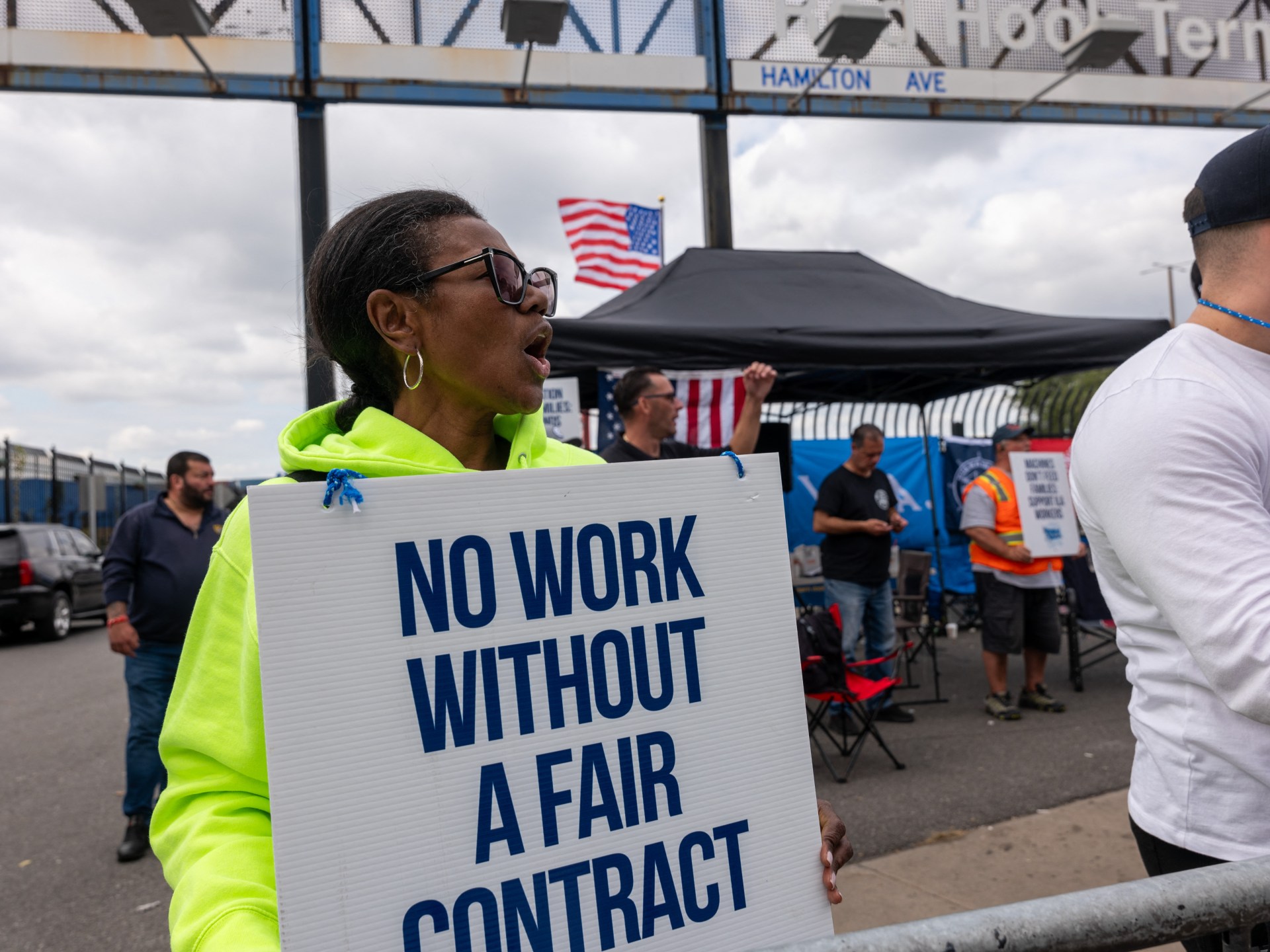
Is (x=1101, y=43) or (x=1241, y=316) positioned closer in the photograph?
(x=1241, y=316)

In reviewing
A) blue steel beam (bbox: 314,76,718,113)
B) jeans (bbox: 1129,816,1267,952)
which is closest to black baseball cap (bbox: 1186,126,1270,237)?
jeans (bbox: 1129,816,1267,952)

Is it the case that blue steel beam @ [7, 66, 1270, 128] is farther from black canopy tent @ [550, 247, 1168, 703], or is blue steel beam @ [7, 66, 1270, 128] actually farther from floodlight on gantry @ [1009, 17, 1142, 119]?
black canopy tent @ [550, 247, 1168, 703]

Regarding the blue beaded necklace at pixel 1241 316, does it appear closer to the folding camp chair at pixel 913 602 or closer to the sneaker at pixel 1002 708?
the sneaker at pixel 1002 708

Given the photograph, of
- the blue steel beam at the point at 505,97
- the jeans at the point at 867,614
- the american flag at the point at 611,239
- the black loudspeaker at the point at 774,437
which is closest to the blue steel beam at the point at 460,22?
the blue steel beam at the point at 505,97

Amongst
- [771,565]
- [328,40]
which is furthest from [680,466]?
[328,40]

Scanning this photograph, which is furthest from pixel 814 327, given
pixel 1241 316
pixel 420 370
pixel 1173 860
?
pixel 420 370

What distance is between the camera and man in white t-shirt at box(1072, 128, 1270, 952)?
1.10 metres

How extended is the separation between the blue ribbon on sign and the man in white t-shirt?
100 cm

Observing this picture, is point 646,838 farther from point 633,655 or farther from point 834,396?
point 834,396

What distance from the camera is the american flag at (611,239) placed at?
9.38 metres

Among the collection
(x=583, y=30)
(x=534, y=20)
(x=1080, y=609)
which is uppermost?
(x=583, y=30)

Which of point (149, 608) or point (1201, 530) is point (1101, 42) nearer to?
point (1201, 530)

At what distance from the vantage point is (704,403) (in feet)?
19.9

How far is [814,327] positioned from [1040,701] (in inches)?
121
